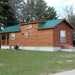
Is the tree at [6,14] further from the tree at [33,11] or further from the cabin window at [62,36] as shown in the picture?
the cabin window at [62,36]

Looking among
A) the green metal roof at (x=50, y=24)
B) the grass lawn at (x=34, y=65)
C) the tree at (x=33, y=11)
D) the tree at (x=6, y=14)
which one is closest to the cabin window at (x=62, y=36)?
the green metal roof at (x=50, y=24)

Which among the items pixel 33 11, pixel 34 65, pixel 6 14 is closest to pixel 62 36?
pixel 34 65

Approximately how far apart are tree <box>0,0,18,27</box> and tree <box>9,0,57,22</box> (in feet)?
21.2

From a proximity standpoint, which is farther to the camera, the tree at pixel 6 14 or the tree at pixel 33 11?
the tree at pixel 33 11

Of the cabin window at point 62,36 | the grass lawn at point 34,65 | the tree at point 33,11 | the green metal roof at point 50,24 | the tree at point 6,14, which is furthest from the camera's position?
the tree at point 33,11

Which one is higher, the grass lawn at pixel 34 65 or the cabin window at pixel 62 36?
the cabin window at pixel 62 36

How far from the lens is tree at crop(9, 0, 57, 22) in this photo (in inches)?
2353

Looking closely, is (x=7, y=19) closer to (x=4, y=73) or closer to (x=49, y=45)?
(x=49, y=45)

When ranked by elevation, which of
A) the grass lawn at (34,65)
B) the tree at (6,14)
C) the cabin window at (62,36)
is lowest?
the grass lawn at (34,65)

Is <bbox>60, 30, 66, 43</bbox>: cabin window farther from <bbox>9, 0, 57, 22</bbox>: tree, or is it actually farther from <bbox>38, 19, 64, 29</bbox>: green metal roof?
<bbox>9, 0, 57, 22</bbox>: tree

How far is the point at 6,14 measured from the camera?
51.8m

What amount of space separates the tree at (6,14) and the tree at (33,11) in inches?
254

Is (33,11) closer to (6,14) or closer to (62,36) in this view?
(6,14)

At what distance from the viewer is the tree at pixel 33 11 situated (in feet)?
196
